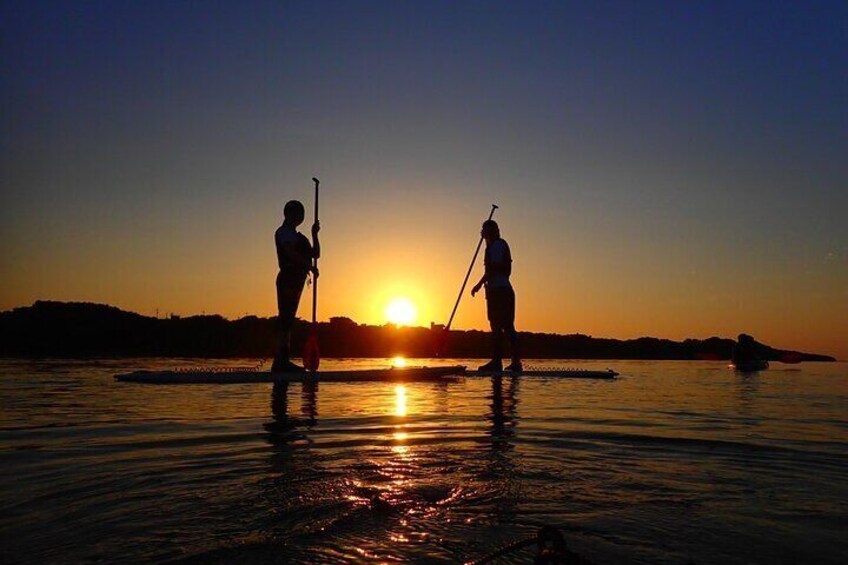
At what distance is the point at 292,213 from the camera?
1383cm

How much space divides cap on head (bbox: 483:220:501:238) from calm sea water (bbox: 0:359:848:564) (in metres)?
9.11

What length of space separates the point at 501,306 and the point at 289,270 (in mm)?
6261

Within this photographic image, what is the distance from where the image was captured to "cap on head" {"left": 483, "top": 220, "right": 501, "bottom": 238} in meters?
17.2

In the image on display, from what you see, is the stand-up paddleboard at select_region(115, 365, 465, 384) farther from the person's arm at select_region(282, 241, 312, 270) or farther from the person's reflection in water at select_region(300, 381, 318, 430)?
the person's arm at select_region(282, 241, 312, 270)

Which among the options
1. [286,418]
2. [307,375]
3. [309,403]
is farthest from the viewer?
[307,375]

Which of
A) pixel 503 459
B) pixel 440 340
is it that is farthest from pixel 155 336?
pixel 503 459

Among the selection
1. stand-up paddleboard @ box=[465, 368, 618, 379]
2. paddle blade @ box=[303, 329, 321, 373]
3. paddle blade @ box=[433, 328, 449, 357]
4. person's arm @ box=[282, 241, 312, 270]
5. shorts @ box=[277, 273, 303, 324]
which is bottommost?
stand-up paddleboard @ box=[465, 368, 618, 379]

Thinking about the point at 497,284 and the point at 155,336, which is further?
the point at 155,336

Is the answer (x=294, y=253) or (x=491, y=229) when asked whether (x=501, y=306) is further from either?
(x=294, y=253)

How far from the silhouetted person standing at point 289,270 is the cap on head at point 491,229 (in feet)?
18.0

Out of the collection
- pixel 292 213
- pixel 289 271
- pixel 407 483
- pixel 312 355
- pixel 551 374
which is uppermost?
pixel 292 213

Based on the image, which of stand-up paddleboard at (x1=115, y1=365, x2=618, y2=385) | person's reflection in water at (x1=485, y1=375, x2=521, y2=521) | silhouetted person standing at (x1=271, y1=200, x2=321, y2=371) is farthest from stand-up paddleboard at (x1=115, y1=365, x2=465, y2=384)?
person's reflection in water at (x1=485, y1=375, x2=521, y2=521)

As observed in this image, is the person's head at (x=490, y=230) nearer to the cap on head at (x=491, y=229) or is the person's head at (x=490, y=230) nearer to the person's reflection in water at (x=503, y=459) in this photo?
the cap on head at (x=491, y=229)

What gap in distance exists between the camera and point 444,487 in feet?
13.1
